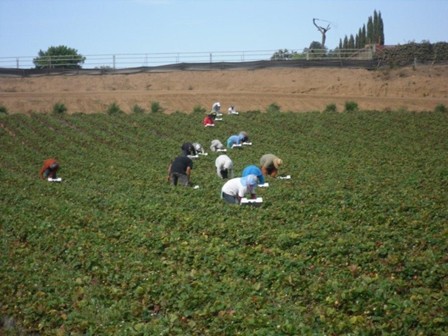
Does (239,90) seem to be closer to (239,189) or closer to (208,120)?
(208,120)

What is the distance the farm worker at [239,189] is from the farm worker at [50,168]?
8.11 meters

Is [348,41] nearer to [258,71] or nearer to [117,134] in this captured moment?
[258,71]

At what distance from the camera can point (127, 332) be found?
30.2 ft

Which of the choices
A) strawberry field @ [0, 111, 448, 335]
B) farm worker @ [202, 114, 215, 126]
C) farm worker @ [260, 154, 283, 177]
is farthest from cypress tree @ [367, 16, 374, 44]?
farm worker @ [260, 154, 283, 177]

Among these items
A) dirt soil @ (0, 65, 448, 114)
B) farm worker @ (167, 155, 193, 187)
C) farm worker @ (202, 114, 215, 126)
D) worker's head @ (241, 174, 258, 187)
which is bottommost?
farm worker @ (167, 155, 193, 187)

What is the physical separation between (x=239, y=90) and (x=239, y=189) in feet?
132

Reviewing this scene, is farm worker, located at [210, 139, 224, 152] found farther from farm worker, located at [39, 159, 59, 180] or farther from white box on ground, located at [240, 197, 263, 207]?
white box on ground, located at [240, 197, 263, 207]

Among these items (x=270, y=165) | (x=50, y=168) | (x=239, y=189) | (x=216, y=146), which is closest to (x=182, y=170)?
(x=270, y=165)

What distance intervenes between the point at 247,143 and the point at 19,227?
17.2 metres

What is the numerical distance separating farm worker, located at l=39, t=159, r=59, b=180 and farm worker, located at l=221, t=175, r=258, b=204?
8.11 m

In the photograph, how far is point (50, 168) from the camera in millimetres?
23562

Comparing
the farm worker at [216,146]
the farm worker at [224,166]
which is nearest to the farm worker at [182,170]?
the farm worker at [224,166]

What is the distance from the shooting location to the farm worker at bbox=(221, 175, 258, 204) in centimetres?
1664

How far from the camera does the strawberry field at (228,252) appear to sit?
9.52 m
